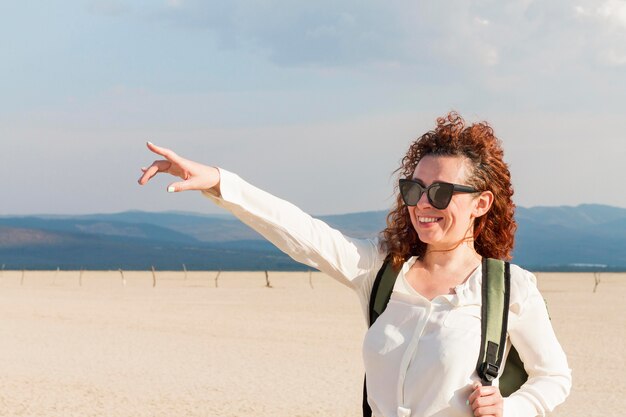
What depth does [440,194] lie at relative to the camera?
2598 mm

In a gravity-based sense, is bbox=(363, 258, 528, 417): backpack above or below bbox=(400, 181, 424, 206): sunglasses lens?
below

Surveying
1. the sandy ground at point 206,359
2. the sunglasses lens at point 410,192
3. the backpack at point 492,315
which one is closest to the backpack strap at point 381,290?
the backpack at point 492,315

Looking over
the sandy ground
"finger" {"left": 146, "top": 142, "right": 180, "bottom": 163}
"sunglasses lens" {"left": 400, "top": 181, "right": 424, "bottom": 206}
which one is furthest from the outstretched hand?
the sandy ground

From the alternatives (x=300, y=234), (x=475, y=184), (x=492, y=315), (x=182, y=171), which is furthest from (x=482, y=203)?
(x=182, y=171)

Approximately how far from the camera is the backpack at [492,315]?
2.46 meters

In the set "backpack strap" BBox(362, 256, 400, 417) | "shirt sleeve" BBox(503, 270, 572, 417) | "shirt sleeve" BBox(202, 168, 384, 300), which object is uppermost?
"shirt sleeve" BBox(202, 168, 384, 300)

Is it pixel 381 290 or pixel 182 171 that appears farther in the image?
pixel 381 290

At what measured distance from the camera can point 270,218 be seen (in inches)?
105

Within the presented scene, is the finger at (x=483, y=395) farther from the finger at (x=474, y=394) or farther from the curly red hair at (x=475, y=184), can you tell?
the curly red hair at (x=475, y=184)

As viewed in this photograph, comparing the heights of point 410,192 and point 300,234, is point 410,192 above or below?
above

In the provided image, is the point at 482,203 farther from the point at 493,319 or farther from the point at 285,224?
the point at 285,224

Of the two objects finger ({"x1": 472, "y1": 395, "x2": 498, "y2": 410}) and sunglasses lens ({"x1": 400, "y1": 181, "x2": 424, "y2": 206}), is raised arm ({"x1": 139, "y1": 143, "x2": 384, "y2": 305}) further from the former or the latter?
finger ({"x1": 472, "y1": 395, "x2": 498, "y2": 410})

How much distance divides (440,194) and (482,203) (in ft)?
0.55

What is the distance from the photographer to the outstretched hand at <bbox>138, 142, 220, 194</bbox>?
247 centimetres
